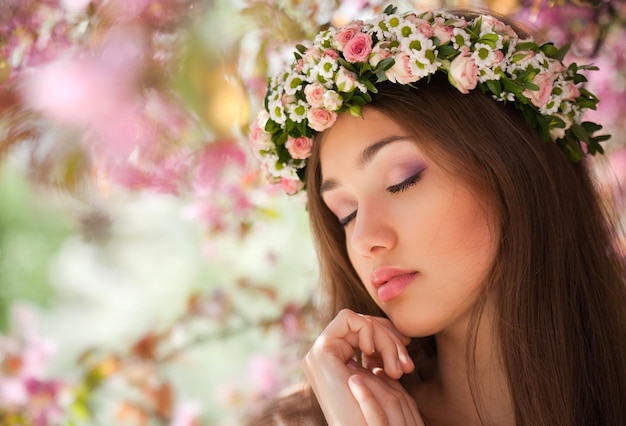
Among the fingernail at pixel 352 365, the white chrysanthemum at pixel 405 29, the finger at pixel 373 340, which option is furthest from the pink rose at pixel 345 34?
the fingernail at pixel 352 365

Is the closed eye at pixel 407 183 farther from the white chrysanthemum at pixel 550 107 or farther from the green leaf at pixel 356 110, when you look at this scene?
the white chrysanthemum at pixel 550 107

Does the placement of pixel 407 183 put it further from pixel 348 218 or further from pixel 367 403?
pixel 367 403

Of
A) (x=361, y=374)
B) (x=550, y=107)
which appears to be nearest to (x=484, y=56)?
(x=550, y=107)

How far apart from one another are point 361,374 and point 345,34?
3.07 feet

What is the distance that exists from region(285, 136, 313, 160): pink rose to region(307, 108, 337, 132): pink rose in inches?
5.7

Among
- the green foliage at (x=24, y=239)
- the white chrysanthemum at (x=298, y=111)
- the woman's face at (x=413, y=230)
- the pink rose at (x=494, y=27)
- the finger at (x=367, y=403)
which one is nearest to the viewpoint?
the finger at (x=367, y=403)

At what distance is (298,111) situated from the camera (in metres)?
2.07

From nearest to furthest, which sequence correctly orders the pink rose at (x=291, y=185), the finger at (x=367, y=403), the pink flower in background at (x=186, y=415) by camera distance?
the finger at (x=367, y=403) → the pink rose at (x=291, y=185) → the pink flower in background at (x=186, y=415)

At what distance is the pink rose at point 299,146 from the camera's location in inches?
85.4

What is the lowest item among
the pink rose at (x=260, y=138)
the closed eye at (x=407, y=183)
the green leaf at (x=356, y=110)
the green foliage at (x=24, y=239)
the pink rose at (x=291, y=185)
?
the green foliage at (x=24, y=239)

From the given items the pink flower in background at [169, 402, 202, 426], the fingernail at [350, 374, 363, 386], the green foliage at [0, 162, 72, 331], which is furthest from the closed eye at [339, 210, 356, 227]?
the pink flower in background at [169, 402, 202, 426]

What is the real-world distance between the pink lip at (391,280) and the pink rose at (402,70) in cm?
51

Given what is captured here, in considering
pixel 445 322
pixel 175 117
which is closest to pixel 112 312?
pixel 175 117

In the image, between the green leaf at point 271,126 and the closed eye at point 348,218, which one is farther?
the green leaf at point 271,126
